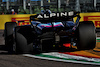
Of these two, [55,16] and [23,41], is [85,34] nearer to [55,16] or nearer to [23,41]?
[55,16]

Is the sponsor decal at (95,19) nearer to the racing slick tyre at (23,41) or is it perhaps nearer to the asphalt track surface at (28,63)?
the racing slick tyre at (23,41)

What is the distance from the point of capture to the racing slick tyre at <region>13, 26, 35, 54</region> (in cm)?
666

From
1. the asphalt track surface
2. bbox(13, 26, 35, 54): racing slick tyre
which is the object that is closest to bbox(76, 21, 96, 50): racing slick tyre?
the asphalt track surface

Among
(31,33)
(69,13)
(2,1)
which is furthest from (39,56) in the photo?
(2,1)

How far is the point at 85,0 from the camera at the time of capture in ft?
131

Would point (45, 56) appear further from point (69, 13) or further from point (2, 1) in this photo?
point (2, 1)

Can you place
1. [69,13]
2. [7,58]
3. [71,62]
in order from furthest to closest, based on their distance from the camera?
[69,13], [7,58], [71,62]

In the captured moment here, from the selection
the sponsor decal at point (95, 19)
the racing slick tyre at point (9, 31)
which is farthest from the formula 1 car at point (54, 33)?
the sponsor decal at point (95, 19)

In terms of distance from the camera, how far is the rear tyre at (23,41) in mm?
6656

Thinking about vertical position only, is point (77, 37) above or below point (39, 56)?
above

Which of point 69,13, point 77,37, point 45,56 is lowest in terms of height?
point 45,56

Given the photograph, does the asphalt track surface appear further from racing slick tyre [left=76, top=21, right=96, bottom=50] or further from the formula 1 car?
racing slick tyre [left=76, top=21, right=96, bottom=50]

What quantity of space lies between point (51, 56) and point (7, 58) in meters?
1.17

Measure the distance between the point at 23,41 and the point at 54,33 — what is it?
89 centimetres
